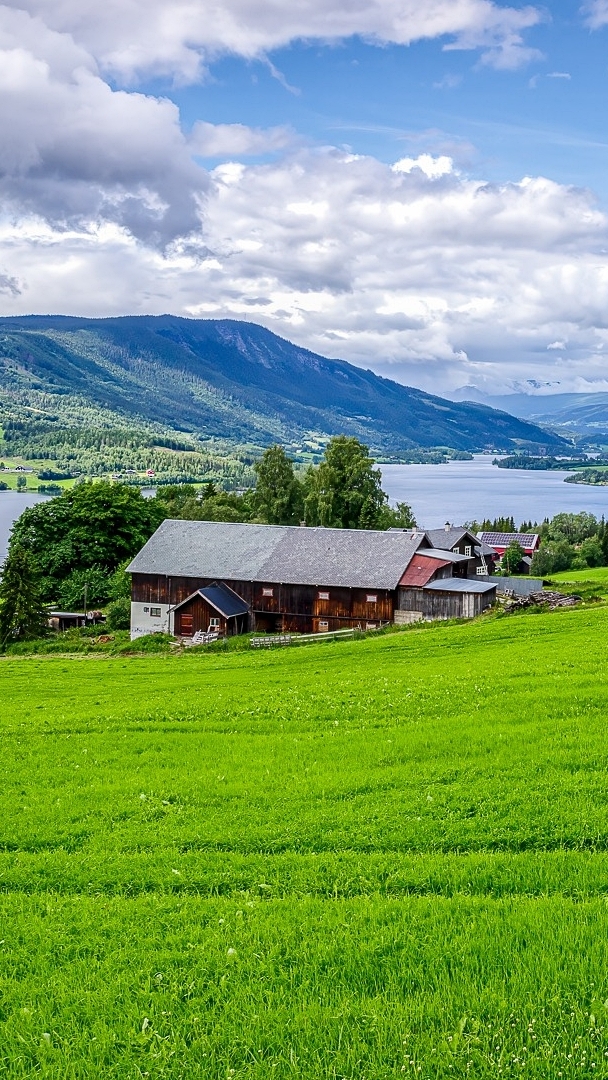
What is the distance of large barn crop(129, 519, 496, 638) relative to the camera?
60.4 m

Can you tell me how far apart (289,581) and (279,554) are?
11.4 ft

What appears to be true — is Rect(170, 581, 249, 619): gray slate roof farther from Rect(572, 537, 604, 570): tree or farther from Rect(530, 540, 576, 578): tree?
Rect(572, 537, 604, 570): tree

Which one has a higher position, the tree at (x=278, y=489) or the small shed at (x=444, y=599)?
the tree at (x=278, y=489)

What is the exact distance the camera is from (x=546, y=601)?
56250 mm

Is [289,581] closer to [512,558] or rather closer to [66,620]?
[66,620]

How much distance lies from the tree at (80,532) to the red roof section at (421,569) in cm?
3575

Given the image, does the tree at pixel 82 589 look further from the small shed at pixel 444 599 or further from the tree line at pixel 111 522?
the small shed at pixel 444 599

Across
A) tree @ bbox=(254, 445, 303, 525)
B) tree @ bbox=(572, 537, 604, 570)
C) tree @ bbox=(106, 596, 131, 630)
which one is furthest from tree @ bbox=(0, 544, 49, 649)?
tree @ bbox=(572, 537, 604, 570)

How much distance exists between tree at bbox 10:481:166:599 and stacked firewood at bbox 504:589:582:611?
44.0 metres

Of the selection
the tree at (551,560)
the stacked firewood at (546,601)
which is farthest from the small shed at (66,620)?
the tree at (551,560)

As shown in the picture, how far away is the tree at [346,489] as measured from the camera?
297 ft

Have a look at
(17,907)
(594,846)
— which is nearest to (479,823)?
(594,846)

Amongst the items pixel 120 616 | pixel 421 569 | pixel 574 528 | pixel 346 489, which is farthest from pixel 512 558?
pixel 120 616

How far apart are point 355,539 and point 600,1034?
193 feet
